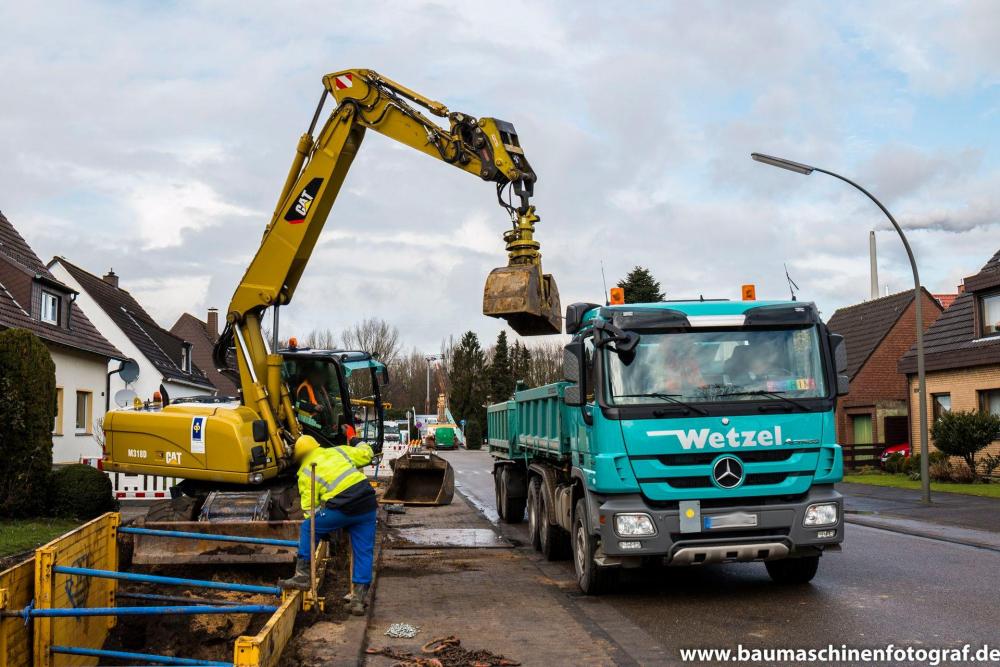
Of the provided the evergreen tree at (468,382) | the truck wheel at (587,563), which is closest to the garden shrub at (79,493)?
the truck wheel at (587,563)

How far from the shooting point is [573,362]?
349 inches

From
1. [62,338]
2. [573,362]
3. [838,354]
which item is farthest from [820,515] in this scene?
[62,338]

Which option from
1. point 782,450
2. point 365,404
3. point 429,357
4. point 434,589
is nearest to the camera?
point 782,450

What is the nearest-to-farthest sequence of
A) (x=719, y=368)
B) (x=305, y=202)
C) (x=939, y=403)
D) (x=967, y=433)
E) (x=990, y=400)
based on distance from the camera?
(x=719, y=368)
(x=305, y=202)
(x=967, y=433)
(x=990, y=400)
(x=939, y=403)

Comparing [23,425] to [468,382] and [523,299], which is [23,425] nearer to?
[523,299]

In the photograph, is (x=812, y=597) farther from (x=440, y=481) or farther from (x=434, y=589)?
(x=440, y=481)

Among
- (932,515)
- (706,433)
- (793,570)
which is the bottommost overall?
(932,515)

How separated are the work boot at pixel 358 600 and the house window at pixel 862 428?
2931 cm

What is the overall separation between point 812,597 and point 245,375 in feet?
22.4

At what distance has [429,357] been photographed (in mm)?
69250

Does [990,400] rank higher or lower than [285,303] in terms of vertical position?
lower

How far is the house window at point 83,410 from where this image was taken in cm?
2477

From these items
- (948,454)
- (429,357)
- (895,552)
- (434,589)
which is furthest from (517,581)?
(429,357)

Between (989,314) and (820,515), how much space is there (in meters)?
19.1
